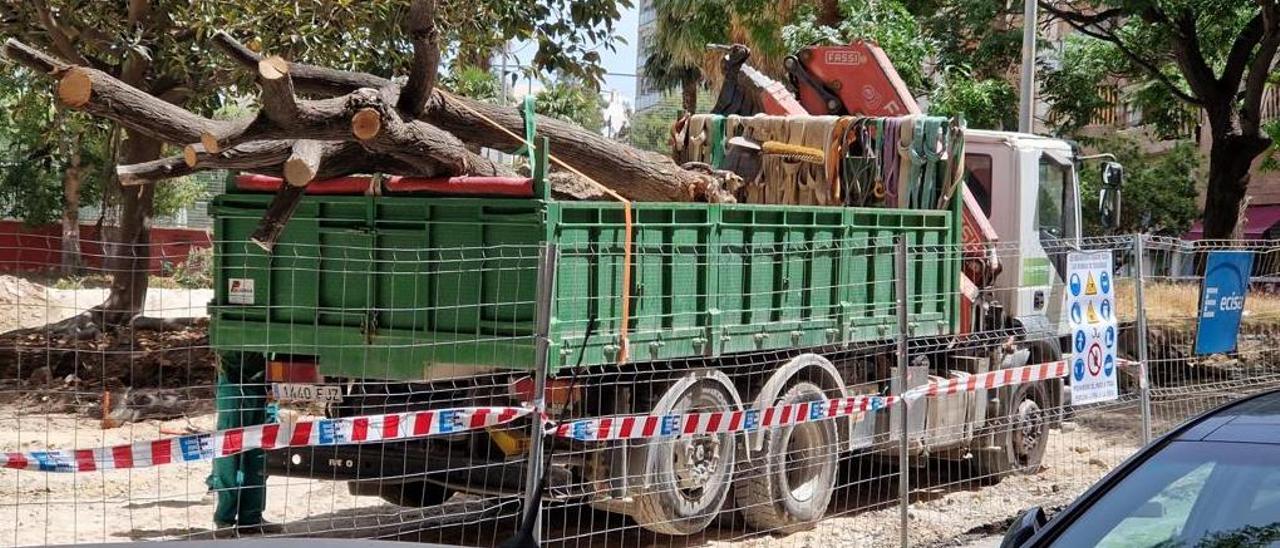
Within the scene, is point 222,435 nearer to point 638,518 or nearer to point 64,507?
point 638,518

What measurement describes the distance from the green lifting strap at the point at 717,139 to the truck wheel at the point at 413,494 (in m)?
3.40

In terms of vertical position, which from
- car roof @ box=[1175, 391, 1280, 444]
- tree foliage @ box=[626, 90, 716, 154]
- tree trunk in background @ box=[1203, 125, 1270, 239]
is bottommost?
car roof @ box=[1175, 391, 1280, 444]

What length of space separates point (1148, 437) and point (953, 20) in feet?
38.1

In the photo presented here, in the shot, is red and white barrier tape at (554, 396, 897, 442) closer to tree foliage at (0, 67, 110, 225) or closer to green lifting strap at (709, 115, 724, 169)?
green lifting strap at (709, 115, 724, 169)

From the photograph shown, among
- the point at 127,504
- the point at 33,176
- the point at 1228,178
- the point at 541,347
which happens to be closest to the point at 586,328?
the point at 541,347

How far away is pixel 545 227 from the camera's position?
22.7 feet

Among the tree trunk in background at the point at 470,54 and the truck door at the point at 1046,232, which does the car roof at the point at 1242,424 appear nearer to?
the truck door at the point at 1046,232

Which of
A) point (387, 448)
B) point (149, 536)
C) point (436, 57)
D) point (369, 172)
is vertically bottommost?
point (149, 536)

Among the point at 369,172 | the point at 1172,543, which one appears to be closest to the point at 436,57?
the point at 369,172

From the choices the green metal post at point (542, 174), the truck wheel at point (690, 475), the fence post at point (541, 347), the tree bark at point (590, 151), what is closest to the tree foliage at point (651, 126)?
the tree bark at point (590, 151)

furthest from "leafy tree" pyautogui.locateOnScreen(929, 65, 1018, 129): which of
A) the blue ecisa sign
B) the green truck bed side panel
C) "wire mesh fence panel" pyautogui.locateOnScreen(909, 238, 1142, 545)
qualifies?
the green truck bed side panel

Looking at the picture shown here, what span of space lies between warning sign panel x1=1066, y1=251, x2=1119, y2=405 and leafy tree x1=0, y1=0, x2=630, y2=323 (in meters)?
6.94

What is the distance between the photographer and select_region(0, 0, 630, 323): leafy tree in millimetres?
13945

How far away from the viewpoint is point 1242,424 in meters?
4.24
